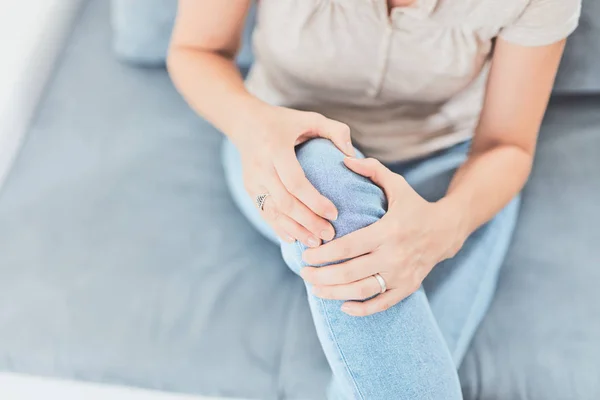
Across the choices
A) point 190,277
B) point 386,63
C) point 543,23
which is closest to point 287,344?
point 190,277

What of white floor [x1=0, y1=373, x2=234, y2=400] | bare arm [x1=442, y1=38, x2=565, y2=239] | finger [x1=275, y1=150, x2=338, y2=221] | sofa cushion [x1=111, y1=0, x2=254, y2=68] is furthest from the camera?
sofa cushion [x1=111, y1=0, x2=254, y2=68]

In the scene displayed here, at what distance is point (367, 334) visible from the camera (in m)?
0.65

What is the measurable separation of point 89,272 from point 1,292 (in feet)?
0.42

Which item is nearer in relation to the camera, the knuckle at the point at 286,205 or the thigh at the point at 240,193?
the knuckle at the point at 286,205

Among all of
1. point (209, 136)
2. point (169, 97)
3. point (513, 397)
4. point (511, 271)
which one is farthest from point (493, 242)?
point (169, 97)

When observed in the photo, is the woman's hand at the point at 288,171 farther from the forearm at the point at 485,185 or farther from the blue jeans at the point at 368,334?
the forearm at the point at 485,185

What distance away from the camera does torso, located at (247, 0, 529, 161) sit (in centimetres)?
73

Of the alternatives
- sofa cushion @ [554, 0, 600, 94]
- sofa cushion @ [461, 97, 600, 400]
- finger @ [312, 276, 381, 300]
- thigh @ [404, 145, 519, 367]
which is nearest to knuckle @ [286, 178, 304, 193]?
finger @ [312, 276, 381, 300]

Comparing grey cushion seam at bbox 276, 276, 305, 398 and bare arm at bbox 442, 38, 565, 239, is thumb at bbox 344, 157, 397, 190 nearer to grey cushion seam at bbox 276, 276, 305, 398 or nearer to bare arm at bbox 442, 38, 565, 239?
bare arm at bbox 442, 38, 565, 239

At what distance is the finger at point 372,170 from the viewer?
66 cm

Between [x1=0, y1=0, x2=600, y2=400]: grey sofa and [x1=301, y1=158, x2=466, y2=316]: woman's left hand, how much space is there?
0.21 metres

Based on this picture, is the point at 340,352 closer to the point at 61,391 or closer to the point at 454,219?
the point at 454,219

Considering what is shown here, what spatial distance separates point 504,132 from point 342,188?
0.92ft

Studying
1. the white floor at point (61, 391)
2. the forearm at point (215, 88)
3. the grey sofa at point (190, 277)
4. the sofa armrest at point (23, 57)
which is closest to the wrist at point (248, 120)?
the forearm at point (215, 88)
